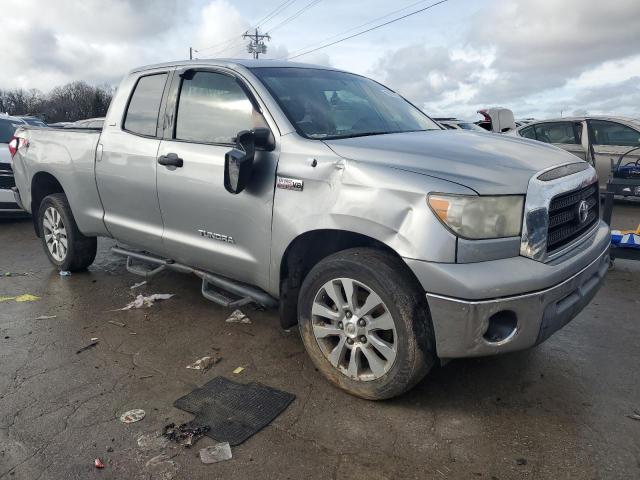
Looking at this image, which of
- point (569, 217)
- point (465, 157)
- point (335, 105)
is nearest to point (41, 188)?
point (335, 105)

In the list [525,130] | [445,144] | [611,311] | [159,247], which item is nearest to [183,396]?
[159,247]

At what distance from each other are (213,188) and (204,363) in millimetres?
1154

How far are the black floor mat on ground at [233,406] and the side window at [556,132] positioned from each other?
8.63m

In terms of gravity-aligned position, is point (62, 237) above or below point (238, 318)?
above

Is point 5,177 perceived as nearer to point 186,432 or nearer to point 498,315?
point 186,432

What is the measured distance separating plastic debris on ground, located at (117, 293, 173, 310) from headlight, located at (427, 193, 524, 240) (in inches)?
120

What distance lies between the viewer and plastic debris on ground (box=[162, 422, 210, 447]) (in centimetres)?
272

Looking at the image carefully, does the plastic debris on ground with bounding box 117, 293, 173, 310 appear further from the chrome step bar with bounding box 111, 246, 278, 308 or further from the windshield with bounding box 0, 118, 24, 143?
the windshield with bounding box 0, 118, 24, 143

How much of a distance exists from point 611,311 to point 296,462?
10.3ft

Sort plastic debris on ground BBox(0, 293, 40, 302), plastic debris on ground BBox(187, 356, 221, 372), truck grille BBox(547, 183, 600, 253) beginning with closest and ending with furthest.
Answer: truck grille BBox(547, 183, 600, 253) → plastic debris on ground BBox(187, 356, 221, 372) → plastic debris on ground BBox(0, 293, 40, 302)

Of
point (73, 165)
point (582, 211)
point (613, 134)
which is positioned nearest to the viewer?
point (582, 211)

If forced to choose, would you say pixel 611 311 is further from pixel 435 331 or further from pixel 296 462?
pixel 296 462

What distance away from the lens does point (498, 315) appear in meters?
2.64

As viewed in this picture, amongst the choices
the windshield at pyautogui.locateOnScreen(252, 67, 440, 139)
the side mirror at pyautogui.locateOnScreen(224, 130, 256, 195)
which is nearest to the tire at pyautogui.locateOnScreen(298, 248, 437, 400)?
the side mirror at pyautogui.locateOnScreen(224, 130, 256, 195)
